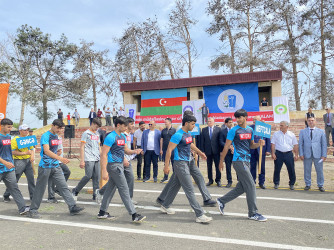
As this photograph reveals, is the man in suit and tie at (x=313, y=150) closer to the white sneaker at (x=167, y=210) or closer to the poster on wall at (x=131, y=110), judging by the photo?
the white sneaker at (x=167, y=210)

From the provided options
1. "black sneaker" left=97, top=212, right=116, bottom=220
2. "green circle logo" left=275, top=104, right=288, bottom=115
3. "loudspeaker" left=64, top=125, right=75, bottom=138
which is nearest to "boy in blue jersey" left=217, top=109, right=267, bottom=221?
"black sneaker" left=97, top=212, right=116, bottom=220

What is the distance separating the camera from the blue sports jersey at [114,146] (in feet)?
16.9

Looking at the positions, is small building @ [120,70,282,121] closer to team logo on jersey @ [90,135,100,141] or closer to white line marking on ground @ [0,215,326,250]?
team logo on jersey @ [90,135,100,141]

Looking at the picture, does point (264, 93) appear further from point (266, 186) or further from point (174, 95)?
point (266, 186)

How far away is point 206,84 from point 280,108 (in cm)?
564

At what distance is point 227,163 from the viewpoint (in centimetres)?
857

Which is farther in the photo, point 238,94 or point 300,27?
point 300,27

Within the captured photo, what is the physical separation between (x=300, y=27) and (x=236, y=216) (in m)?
25.8

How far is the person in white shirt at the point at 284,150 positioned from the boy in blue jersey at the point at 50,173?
542 centimetres

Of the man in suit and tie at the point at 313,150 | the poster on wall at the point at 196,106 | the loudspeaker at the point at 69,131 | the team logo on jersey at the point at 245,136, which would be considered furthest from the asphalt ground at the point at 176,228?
the poster on wall at the point at 196,106

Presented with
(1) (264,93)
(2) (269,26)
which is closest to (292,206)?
(1) (264,93)

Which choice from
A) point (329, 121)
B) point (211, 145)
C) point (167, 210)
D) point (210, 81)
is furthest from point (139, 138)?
point (210, 81)

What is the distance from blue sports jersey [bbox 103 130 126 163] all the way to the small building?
16639mm

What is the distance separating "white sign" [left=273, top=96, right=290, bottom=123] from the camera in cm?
1902
